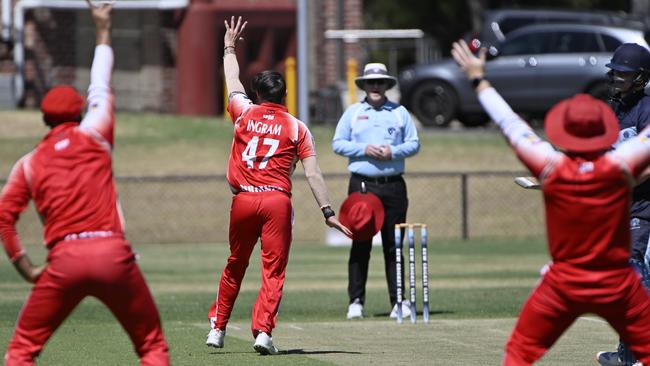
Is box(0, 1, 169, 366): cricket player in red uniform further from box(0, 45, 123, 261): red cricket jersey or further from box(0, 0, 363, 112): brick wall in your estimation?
box(0, 0, 363, 112): brick wall

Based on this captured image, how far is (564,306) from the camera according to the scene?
7.05 m

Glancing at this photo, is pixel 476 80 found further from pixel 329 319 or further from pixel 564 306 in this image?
pixel 329 319

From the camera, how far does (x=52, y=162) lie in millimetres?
7238

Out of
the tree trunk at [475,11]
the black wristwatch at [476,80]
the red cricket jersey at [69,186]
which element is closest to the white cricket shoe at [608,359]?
the black wristwatch at [476,80]

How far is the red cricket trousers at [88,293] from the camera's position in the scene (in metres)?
7.09

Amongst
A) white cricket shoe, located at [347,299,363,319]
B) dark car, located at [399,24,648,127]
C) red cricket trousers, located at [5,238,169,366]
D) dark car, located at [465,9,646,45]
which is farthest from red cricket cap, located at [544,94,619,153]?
dark car, located at [465,9,646,45]

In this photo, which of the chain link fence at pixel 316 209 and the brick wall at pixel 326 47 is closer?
the chain link fence at pixel 316 209

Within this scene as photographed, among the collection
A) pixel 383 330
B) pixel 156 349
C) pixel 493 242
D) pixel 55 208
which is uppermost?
pixel 55 208

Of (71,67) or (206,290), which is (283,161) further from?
(71,67)

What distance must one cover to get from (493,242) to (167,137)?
7.87 metres

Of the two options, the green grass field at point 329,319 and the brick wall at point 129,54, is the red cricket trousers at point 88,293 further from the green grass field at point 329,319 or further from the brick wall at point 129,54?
the brick wall at point 129,54

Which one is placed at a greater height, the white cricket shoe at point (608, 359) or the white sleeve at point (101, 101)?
the white sleeve at point (101, 101)

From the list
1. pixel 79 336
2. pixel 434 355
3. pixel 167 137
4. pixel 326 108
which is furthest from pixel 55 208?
pixel 326 108

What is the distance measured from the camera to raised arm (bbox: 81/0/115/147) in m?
7.34
